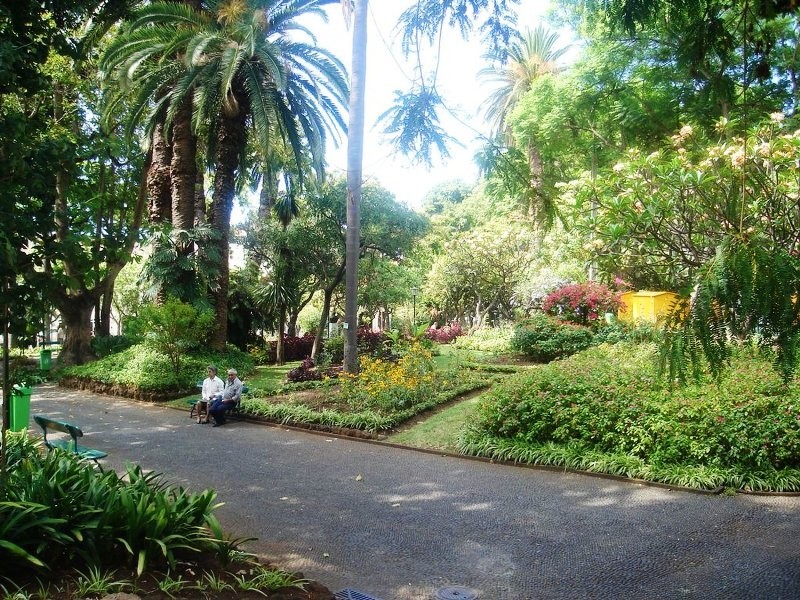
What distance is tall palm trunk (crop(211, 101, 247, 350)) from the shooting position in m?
17.3

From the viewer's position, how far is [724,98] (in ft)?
12.7

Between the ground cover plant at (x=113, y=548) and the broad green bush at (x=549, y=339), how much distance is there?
574 inches

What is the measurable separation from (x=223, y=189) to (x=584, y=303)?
1241 centimetres

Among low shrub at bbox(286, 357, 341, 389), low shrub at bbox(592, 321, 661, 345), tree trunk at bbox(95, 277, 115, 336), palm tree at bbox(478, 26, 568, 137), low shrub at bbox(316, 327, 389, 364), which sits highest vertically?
palm tree at bbox(478, 26, 568, 137)

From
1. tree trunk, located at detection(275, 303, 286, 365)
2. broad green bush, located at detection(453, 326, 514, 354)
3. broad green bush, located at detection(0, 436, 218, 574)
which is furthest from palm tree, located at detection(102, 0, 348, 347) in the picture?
broad green bush, located at detection(0, 436, 218, 574)

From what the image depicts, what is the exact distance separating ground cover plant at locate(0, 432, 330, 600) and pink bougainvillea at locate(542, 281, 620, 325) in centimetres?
1728

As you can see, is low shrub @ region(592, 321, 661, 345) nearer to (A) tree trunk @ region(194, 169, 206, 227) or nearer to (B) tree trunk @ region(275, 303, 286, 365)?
(B) tree trunk @ region(275, 303, 286, 365)

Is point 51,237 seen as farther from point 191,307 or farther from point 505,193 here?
point 191,307

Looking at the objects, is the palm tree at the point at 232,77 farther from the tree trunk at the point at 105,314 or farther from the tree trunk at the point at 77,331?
the tree trunk at the point at 105,314

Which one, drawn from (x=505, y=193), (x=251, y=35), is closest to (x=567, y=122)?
(x=251, y=35)

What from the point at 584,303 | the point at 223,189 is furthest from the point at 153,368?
the point at 584,303

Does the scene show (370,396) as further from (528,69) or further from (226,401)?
(528,69)

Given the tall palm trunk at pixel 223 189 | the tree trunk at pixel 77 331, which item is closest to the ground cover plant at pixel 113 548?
the tall palm trunk at pixel 223 189

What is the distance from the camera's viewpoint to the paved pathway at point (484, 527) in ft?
15.3
